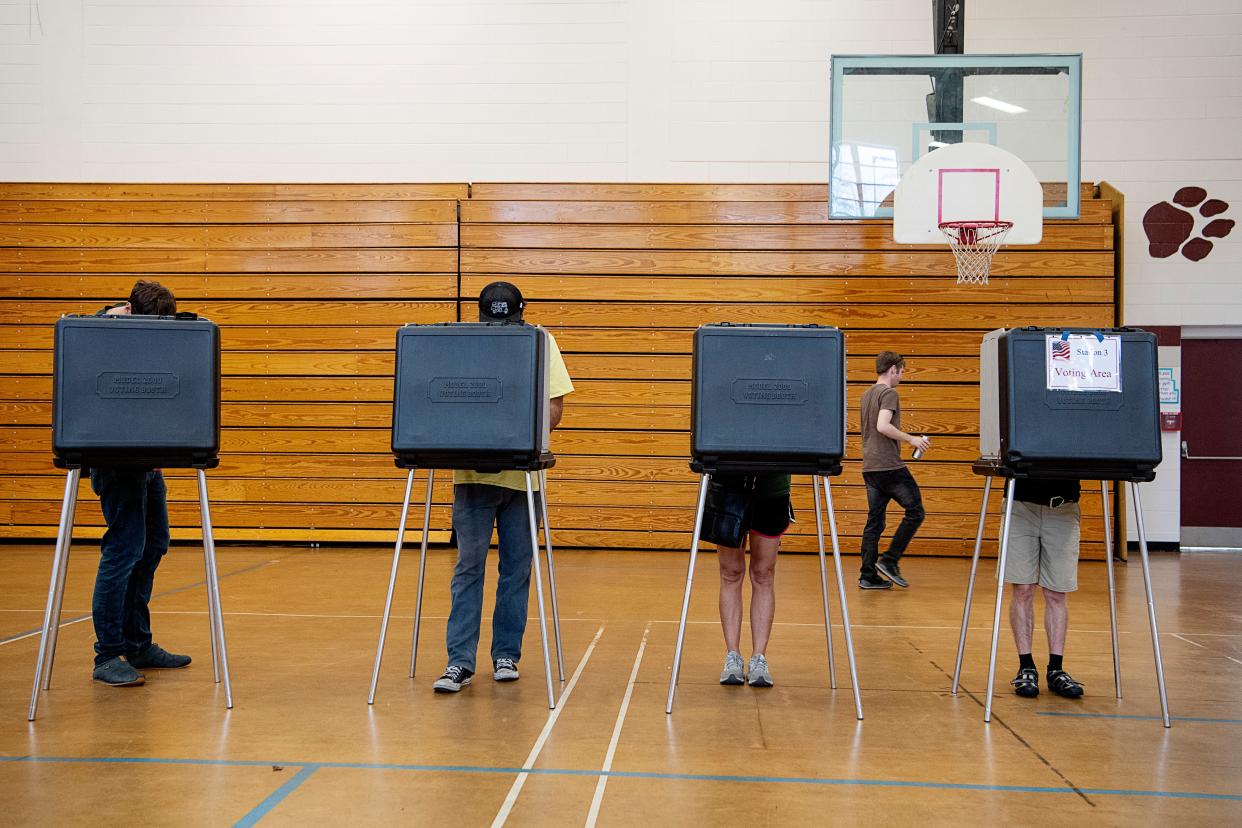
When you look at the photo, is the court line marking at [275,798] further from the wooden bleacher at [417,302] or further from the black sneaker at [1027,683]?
the wooden bleacher at [417,302]

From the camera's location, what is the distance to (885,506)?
662cm

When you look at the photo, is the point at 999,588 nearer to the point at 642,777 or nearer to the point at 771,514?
the point at 771,514

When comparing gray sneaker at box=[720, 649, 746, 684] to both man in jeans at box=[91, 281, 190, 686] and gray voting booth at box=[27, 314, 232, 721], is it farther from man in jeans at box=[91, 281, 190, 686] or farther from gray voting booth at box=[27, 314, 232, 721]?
man in jeans at box=[91, 281, 190, 686]

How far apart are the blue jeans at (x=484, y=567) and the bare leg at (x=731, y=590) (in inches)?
27.4

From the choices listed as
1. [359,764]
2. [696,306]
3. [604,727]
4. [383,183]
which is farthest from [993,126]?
[359,764]

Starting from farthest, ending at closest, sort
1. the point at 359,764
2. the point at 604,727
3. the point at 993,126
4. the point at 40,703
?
1. the point at 993,126
2. the point at 40,703
3. the point at 604,727
4. the point at 359,764

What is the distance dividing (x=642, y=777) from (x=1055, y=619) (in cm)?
182

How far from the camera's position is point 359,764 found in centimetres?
280

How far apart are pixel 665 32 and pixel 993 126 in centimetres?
290

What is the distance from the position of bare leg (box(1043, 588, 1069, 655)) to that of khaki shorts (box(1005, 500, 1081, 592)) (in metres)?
0.04

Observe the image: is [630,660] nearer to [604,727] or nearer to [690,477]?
[604,727]

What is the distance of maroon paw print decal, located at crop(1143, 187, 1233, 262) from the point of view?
28.2 ft

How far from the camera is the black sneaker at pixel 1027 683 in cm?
366

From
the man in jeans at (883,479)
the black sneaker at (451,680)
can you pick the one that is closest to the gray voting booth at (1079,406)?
the black sneaker at (451,680)
